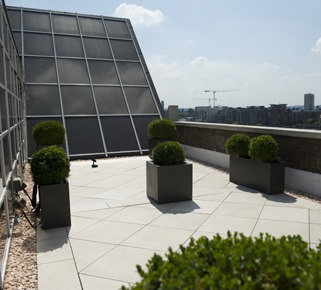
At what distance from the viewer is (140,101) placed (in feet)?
52.9

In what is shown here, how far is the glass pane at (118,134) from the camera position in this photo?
14008 mm

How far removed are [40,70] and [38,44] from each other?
87.9 inches

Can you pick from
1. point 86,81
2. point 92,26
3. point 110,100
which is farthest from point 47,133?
point 92,26

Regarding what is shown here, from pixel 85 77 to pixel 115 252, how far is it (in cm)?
1301

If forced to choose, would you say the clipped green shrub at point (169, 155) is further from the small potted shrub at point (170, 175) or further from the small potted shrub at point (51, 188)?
the small potted shrub at point (51, 188)

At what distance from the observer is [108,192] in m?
8.20

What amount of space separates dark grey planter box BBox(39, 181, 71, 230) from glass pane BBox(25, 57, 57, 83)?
11.1 meters

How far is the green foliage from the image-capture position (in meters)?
1.75

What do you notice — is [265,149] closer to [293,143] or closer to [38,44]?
[293,143]

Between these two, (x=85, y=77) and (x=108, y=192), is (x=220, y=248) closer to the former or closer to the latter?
(x=108, y=192)

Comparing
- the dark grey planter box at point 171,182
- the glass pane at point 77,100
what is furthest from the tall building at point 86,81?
the dark grey planter box at point 171,182

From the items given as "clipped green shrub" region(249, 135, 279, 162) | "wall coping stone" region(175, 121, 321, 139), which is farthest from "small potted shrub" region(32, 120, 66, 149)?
"clipped green shrub" region(249, 135, 279, 162)

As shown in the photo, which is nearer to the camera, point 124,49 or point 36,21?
point 36,21

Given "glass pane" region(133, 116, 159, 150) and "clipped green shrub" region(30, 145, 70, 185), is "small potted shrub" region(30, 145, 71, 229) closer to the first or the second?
"clipped green shrub" region(30, 145, 70, 185)
